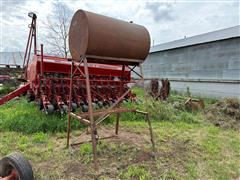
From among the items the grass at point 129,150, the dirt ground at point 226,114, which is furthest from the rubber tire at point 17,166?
the dirt ground at point 226,114

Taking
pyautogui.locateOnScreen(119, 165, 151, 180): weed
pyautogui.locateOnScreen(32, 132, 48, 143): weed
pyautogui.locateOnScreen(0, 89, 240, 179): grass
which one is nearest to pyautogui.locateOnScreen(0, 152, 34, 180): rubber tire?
pyautogui.locateOnScreen(0, 89, 240, 179): grass

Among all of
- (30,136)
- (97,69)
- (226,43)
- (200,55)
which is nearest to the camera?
(30,136)

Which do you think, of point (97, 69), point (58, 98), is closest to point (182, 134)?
point (58, 98)

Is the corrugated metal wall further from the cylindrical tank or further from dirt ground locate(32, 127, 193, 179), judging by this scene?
the cylindrical tank

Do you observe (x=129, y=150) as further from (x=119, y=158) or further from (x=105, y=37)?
(x=105, y=37)

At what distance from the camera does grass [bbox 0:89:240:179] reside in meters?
2.67

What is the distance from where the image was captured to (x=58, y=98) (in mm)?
4820

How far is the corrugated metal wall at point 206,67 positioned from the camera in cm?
830

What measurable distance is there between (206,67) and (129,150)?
305 inches

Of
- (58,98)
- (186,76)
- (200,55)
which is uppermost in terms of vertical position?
(200,55)

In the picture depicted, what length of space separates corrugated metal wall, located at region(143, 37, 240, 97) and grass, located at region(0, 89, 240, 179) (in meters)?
4.10

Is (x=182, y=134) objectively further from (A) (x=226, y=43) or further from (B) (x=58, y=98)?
(A) (x=226, y=43)

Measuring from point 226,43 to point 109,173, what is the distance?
8.55m

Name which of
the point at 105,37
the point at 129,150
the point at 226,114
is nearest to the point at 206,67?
the point at 226,114
